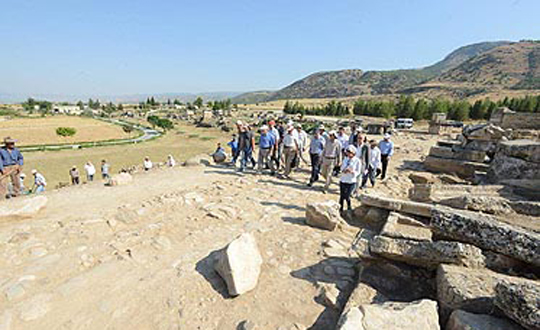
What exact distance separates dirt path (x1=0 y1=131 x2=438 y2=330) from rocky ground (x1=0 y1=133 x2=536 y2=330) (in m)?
0.01

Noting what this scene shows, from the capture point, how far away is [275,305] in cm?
318

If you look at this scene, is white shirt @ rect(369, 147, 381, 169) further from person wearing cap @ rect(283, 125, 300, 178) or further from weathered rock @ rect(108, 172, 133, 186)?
weathered rock @ rect(108, 172, 133, 186)

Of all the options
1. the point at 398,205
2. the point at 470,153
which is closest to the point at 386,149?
the point at 470,153

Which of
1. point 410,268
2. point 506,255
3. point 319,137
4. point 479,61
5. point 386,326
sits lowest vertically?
point 410,268

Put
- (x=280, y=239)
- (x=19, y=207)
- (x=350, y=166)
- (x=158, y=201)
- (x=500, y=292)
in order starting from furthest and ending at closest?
(x=158, y=201) < (x=350, y=166) < (x=19, y=207) < (x=280, y=239) < (x=500, y=292)

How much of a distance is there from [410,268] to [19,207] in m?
7.32

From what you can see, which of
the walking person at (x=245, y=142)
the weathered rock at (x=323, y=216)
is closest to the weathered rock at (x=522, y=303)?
the weathered rock at (x=323, y=216)

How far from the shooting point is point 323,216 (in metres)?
5.15

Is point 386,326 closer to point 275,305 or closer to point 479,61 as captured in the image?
point 275,305

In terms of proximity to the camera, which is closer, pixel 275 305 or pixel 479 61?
pixel 275 305

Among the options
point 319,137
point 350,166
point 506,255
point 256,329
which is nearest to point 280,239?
point 256,329

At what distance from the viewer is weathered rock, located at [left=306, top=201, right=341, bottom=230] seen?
16.8ft

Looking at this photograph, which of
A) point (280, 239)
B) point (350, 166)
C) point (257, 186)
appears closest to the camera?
point (280, 239)

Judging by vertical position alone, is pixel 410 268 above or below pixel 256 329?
above
